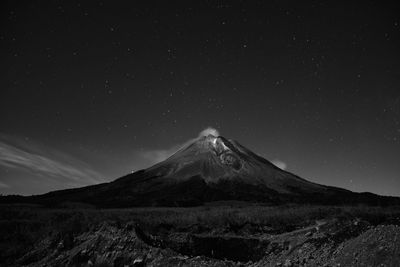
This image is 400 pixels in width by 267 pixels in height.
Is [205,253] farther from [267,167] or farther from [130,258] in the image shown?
[267,167]

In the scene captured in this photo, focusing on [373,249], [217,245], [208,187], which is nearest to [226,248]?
[217,245]

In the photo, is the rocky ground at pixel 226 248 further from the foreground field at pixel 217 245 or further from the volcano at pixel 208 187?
the volcano at pixel 208 187

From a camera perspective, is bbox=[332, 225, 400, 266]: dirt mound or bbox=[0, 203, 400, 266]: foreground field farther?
bbox=[0, 203, 400, 266]: foreground field

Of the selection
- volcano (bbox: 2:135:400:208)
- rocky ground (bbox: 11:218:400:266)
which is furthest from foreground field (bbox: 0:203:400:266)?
volcano (bbox: 2:135:400:208)

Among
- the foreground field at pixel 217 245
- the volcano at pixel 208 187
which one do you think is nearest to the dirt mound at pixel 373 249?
the foreground field at pixel 217 245

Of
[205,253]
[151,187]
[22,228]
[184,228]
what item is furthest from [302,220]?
[151,187]

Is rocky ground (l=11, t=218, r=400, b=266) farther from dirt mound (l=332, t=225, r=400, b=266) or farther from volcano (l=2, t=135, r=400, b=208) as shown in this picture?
volcano (l=2, t=135, r=400, b=208)

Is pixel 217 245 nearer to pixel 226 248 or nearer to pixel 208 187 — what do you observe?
pixel 226 248
